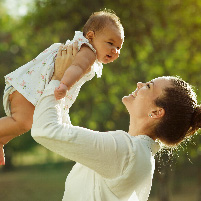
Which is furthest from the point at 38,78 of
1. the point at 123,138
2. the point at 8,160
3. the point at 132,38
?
the point at 8,160

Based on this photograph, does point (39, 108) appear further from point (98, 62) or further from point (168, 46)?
point (168, 46)

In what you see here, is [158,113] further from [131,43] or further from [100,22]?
[131,43]

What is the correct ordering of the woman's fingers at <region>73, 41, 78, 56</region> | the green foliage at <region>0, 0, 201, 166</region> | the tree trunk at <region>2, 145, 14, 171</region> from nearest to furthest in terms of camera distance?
the woman's fingers at <region>73, 41, 78, 56</region>, the green foliage at <region>0, 0, 201, 166</region>, the tree trunk at <region>2, 145, 14, 171</region>

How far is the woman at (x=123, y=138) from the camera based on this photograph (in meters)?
1.89

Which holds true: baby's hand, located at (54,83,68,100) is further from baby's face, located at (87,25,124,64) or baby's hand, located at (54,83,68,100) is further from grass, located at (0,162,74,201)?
grass, located at (0,162,74,201)

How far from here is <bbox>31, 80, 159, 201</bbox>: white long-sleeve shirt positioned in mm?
1883

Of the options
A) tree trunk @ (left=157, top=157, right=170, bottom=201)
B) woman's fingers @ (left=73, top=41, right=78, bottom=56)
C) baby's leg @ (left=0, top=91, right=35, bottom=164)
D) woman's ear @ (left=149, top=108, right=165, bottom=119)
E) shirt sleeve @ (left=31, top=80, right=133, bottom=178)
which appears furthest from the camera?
tree trunk @ (left=157, top=157, right=170, bottom=201)

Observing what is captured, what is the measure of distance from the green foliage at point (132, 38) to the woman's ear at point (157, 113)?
6367 millimetres

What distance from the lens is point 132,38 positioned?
8.79m

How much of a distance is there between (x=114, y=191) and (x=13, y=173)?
19.9 m

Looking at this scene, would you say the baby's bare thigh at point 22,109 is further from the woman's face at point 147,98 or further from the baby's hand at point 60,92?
the woman's face at point 147,98

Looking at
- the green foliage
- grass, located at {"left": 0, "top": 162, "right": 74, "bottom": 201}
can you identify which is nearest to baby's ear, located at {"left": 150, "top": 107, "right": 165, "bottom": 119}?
the green foliage

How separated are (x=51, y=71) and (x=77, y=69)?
16 cm

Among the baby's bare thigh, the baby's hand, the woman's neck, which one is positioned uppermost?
the baby's bare thigh
